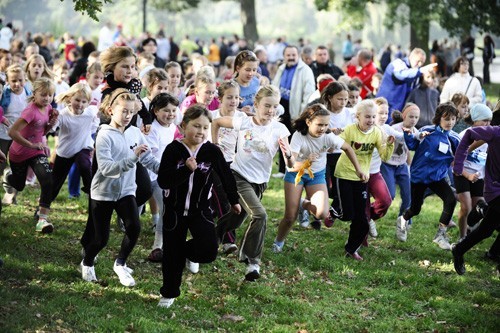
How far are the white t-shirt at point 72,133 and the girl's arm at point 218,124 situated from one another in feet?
5.95

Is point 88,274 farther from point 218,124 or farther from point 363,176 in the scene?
point 363,176

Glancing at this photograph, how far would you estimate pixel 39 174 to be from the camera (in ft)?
32.9

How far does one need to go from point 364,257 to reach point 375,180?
1.00 meters

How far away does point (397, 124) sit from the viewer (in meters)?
11.2

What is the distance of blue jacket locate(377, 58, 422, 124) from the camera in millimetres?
14875

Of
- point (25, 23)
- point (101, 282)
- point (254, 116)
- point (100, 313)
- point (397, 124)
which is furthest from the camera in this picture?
point (25, 23)

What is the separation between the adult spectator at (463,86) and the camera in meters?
15.8

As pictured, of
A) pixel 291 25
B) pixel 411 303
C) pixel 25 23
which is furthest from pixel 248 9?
pixel 291 25

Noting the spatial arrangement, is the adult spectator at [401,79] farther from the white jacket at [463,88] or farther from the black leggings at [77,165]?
the black leggings at [77,165]

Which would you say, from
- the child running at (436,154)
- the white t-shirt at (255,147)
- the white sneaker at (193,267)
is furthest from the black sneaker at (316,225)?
the white sneaker at (193,267)

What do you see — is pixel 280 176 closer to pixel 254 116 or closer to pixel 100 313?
pixel 254 116

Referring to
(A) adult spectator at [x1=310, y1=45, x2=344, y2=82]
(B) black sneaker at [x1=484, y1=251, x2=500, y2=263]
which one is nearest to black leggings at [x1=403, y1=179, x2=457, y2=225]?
(B) black sneaker at [x1=484, y1=251, x2=500, y2=263]

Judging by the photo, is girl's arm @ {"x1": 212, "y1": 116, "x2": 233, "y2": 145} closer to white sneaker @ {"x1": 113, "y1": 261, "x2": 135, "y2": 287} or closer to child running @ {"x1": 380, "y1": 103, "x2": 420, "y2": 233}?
white sneaker @ {"x1": 113, "y1": 261, "x2": 135, "y2": 287}

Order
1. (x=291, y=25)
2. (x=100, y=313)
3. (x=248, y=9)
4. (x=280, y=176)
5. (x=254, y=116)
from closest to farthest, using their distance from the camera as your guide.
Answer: (x=100, y=313) < (x=254, y=116) < (x=280, y=176) < (x=248, y=9) < (x=291, y=25)
